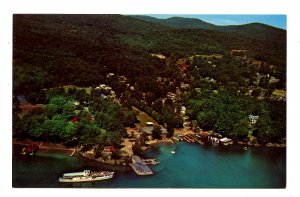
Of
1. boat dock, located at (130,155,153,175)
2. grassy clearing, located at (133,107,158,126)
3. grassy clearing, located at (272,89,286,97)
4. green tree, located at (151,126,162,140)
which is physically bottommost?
boat dock, located at (130,155,153,175)

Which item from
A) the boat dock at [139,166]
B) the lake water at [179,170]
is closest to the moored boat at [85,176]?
the lake water at [179,170]

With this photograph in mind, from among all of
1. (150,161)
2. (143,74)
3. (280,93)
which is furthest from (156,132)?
(280,93)

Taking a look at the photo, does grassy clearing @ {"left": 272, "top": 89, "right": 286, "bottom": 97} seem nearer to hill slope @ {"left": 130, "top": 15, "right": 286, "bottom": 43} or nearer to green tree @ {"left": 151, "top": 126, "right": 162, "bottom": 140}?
hill slope @ {"left": 130, "top": 15, "right": 286, "bottom": 43}

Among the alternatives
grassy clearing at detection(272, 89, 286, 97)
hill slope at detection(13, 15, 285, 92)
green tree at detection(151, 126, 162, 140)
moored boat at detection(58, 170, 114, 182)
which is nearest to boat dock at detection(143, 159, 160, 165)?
green tree at detection(151, 126, 162, 140)

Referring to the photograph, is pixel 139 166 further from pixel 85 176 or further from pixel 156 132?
pixel 85 176
